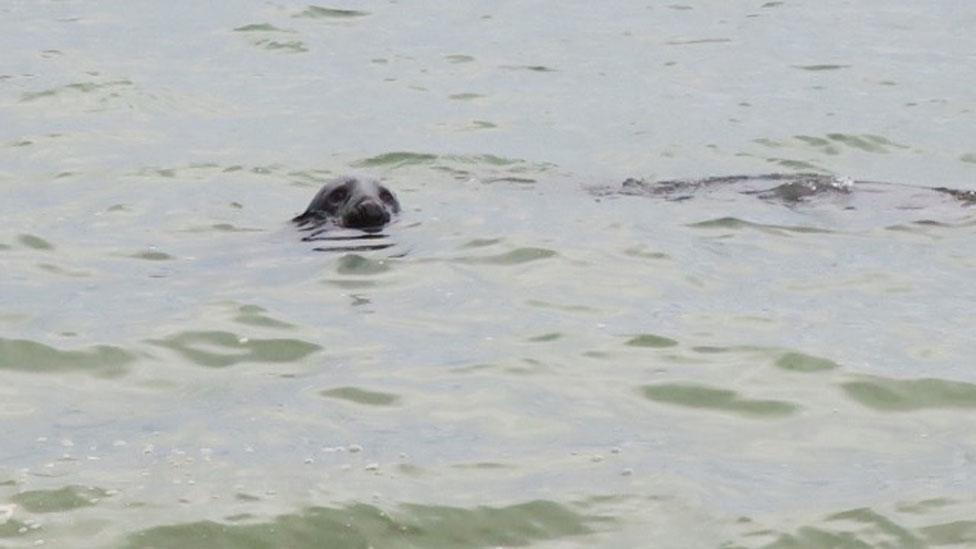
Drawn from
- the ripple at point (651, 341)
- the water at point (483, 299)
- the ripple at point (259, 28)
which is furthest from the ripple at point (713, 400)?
the ripple at point (259, 28)

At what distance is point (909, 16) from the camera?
18.6m

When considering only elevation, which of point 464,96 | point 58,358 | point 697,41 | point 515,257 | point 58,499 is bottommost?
point 464,96

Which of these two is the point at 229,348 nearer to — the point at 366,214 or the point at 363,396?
the point at 363,396

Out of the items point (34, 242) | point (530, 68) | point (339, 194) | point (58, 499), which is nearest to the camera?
point (58, 499)

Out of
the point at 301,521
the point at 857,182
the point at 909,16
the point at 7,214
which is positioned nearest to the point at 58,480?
the point at 301,521

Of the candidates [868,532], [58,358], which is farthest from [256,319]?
[868,532]

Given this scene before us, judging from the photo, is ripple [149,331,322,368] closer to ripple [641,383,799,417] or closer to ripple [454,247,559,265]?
ripple [641,383,799,417]

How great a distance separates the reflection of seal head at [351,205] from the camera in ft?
34.6

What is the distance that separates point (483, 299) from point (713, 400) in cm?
196

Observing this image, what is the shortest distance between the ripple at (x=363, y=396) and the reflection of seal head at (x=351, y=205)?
115 inches

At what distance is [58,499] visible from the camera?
637 cm

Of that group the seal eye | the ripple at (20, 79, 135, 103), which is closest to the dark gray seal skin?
the seal eye

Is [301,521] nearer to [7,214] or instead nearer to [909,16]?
[7,214]

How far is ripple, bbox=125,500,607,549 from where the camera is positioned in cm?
609
